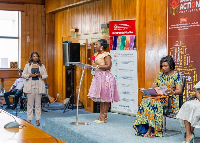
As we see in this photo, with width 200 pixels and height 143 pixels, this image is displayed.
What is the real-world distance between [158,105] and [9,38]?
28.5ft

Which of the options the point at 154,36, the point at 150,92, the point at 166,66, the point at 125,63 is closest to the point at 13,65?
the point at 125,63

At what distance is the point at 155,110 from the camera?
16.2 ft

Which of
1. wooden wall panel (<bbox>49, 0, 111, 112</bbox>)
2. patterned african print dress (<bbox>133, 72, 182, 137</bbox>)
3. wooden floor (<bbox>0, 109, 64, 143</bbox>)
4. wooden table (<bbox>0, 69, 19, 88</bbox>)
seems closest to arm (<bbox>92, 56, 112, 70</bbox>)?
patterned african print dress (<bbox>133, 72, 182, 137</bbox>)

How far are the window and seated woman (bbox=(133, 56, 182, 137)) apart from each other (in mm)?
8162

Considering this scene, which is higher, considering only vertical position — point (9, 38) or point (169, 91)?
point (9, 38)

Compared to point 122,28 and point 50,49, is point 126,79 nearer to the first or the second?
point 122,28

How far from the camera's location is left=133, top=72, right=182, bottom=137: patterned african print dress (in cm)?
494

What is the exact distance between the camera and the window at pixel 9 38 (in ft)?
41.3

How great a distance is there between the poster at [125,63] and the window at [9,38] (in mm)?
5829

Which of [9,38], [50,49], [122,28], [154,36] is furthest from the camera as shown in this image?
[50,49]

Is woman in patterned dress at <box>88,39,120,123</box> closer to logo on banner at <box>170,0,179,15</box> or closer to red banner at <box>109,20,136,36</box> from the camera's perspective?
logo on banner at <box>170,0,179,15</box>

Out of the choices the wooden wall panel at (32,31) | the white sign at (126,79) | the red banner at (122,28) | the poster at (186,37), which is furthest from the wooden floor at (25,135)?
the wooden wall panel at (32,31)

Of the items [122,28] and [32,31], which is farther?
[32,31]

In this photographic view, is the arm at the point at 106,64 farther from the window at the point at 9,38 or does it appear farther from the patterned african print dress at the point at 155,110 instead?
the window at the point at 9,38
